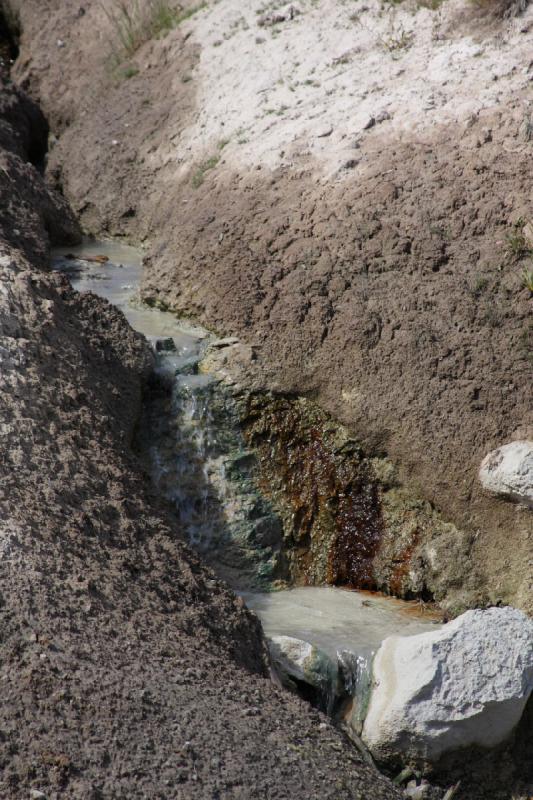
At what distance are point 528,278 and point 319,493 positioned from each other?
187 centimetres


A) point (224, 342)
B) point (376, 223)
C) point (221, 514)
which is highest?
point (376, 223)

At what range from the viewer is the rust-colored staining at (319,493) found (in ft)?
21.0

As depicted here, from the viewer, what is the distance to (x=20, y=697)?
3.77 m

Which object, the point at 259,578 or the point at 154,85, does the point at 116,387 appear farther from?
the point at 154,85

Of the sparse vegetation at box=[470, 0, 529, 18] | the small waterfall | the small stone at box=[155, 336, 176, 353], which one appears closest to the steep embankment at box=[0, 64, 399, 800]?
the small waterfall

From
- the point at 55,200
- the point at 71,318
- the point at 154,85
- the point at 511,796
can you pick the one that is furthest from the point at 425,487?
the point at 154,85

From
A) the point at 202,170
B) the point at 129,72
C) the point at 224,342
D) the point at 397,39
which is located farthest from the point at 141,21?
the point at 224,342

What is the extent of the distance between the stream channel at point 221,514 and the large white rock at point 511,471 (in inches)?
35.0

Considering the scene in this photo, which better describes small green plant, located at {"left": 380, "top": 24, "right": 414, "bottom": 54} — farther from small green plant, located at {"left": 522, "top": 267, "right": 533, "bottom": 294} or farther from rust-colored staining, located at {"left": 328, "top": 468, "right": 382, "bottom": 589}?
rust-colored staining, located at {"left": 328, "top": 468, "right": 382, "bottom": 589}

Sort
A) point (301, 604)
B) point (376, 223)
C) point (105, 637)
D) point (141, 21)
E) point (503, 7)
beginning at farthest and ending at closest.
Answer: point (141, 21), point (503, 7), point (376, 223), point (301, 604), point (105, 637)

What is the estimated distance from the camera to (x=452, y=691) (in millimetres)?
4715

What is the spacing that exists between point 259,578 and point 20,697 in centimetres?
261

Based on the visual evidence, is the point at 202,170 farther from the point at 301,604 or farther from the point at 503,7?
the point at 301,604

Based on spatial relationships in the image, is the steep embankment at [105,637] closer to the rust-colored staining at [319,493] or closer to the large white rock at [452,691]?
the large white rock at [452,691]
